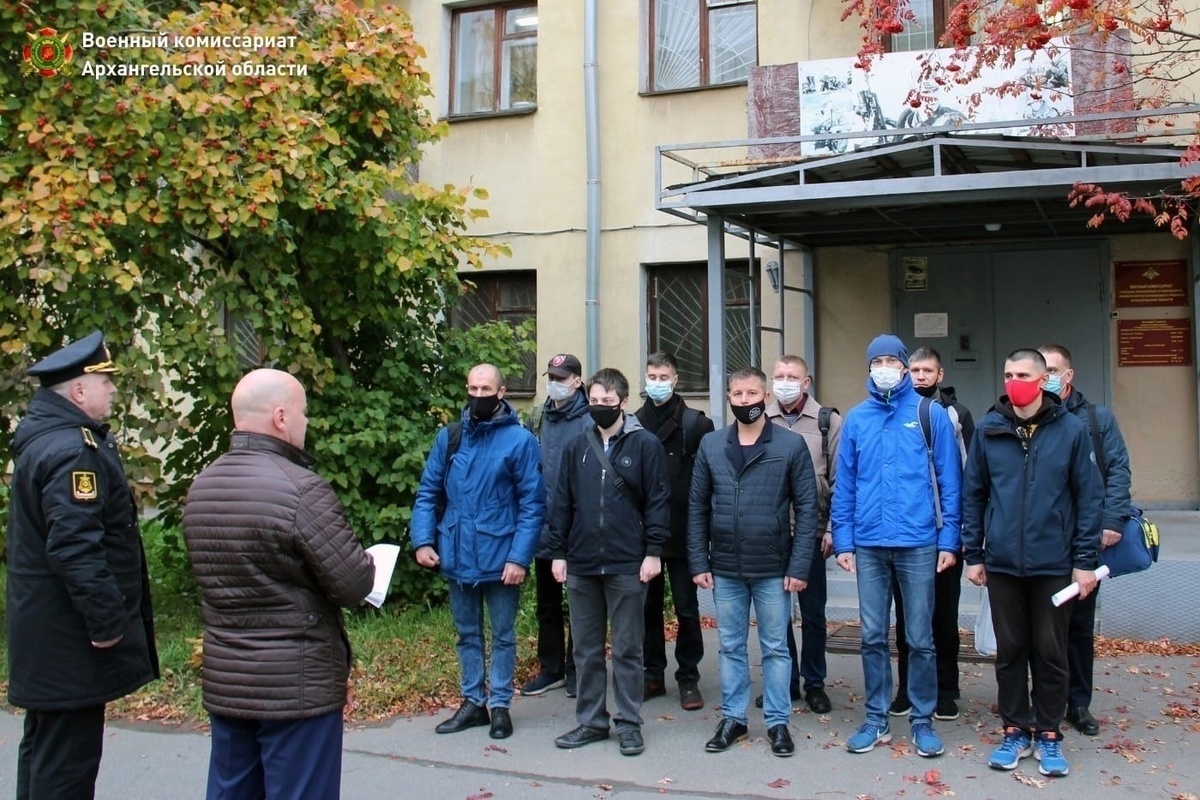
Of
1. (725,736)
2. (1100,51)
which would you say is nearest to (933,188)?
(1100,51)

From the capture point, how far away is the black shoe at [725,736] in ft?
17.3

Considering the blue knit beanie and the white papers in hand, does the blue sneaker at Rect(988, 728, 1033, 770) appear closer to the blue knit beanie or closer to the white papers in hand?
the blue knit beanie

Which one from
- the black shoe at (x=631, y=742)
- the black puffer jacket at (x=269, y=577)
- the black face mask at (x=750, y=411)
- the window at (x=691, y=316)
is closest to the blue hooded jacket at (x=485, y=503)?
the black shoe at (x=631, y=742)

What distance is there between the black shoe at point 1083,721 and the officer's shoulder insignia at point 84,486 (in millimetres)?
4723

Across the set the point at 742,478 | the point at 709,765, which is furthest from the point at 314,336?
the point at 709,765

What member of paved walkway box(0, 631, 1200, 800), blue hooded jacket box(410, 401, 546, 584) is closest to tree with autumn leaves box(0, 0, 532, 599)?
blue hooded jacket box(410, 401, 546, 584)

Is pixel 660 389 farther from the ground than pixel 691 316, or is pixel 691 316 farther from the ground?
pixel 691 316

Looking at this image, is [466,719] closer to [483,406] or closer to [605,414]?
[483,406]

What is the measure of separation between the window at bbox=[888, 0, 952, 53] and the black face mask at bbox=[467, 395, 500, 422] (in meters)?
6.46

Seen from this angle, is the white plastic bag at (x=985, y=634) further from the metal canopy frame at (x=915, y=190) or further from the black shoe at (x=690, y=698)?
the metal canopy frame at (x=915, y=190)

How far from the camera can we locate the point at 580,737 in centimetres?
539

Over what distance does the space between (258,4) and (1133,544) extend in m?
6.58

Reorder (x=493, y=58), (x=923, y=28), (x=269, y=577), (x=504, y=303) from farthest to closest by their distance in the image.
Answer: (x=493, y=58), (x=504, y=303), (x=923, y=28), (x=269, y=577)

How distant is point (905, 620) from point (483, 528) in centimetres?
218
